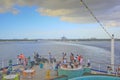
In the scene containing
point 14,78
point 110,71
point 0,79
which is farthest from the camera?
point 110,71

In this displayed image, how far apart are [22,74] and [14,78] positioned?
2.51m

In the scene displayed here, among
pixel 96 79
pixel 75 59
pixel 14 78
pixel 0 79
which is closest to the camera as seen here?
pixel 14 78

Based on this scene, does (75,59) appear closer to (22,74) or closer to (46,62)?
(46,62)

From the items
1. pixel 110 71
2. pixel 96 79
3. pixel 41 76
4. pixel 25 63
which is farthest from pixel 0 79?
pixel 110 71

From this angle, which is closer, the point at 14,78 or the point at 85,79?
the point at 14,78

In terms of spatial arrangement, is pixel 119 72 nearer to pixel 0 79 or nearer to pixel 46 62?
pixel 46 62

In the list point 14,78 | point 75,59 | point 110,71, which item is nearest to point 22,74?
point 14,78

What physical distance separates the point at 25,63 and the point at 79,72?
5539 millimetres

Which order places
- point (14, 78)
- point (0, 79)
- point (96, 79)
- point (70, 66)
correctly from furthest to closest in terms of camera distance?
point (70, 66)
point (96, 79)
point (0, 79)
point (14, 78)

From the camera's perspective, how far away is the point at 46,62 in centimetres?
1988

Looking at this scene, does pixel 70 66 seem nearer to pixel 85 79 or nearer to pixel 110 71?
pixel 85 79

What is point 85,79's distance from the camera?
44.7 feet

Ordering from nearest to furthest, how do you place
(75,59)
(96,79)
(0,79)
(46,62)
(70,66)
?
(0,79) < (96,79) < (70,66) < (75,59) < (46,62)

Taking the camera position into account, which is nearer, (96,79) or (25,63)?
(96,79)
